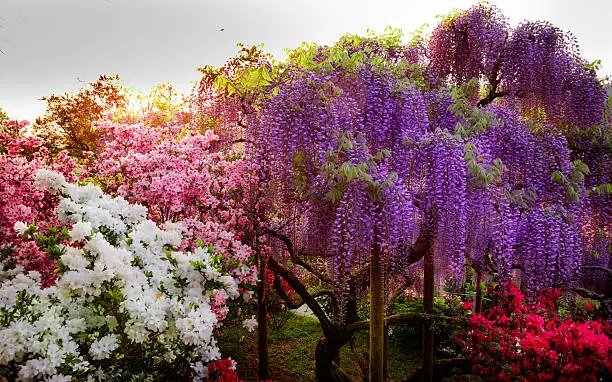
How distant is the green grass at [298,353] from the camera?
6.83 meters

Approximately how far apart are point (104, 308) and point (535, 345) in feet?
12.7

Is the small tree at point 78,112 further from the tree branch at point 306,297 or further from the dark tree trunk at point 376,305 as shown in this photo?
the dark tree trunk at point 376,305

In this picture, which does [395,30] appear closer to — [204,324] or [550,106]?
[550,106]

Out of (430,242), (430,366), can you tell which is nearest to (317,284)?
(430,366)

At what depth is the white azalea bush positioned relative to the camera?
2492mm

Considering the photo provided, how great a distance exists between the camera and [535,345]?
4.17 meters

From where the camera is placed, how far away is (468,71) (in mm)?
6145

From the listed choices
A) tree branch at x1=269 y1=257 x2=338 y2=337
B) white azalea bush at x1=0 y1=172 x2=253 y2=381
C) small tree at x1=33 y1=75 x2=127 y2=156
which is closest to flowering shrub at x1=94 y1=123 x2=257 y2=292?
tree branch at x1=269 y1=257 x2=338 y2=337

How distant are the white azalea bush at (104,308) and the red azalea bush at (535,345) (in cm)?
315

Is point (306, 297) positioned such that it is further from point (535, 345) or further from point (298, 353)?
point (535, 345)

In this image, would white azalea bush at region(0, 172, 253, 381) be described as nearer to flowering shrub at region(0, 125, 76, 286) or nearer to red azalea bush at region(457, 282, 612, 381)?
flowering shrub at region(0, 125, 76, 286)

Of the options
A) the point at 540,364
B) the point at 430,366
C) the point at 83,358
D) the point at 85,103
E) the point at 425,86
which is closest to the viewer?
the point at 83,358

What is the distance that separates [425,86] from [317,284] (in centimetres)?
484

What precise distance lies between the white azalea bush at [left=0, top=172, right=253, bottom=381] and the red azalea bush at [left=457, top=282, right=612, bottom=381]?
315 cm
